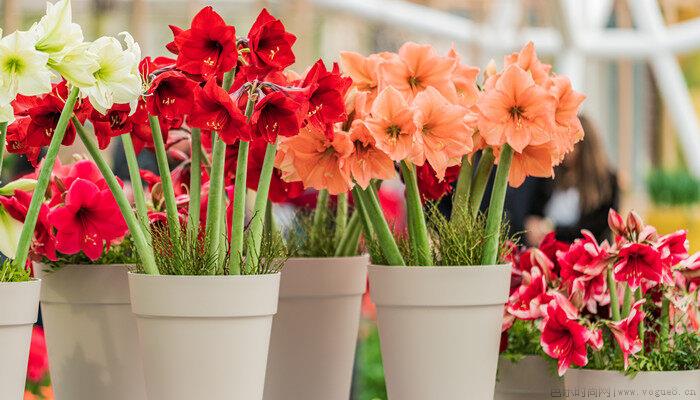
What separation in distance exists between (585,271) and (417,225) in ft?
0.67

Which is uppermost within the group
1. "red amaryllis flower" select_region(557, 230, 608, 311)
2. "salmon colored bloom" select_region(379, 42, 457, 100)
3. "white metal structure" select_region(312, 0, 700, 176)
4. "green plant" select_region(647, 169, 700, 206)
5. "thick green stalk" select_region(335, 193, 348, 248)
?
"white metal structure" select_region(312, 0, 700, 176)

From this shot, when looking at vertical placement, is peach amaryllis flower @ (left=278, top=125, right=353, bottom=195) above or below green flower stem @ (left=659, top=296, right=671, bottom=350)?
above

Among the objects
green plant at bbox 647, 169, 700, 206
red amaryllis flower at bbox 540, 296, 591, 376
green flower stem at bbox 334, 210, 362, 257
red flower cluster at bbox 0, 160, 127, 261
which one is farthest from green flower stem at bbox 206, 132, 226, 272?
green plant at bbox 647, 169, 700, 206

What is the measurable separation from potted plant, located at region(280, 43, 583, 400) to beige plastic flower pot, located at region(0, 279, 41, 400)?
1.00 feet

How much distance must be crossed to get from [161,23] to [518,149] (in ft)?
19.8

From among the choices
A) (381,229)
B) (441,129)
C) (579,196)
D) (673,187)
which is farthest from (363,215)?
(673,187)

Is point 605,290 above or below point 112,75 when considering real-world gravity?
below

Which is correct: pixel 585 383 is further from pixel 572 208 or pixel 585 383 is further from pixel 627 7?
pixel 627 7

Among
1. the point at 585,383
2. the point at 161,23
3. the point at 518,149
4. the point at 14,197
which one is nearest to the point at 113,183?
the point at 14,197

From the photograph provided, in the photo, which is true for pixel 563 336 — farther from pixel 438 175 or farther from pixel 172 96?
pixel 172 96

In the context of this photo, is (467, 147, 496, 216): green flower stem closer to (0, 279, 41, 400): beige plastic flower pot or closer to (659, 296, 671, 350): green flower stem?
(659, 296, 671, 350): green flower stem

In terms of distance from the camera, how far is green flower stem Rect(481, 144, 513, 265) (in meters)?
1.12

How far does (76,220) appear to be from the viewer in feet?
3.55

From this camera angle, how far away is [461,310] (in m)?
1.08
